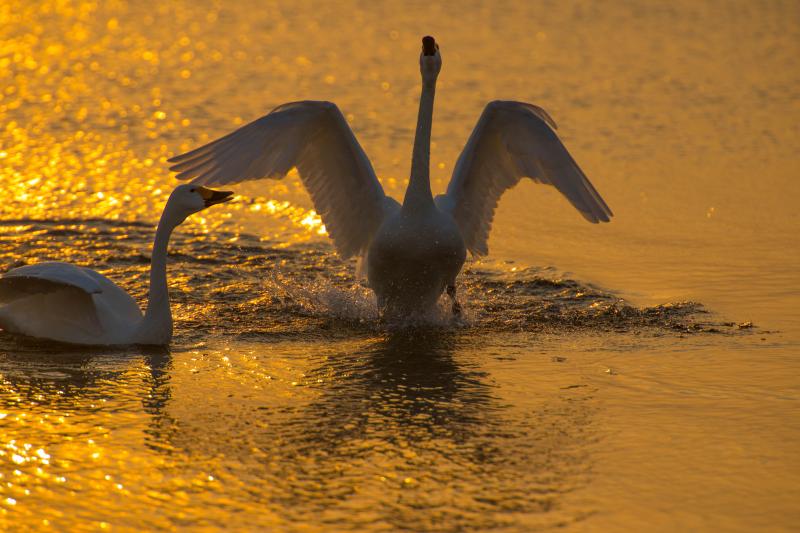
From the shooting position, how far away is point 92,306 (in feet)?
28.9

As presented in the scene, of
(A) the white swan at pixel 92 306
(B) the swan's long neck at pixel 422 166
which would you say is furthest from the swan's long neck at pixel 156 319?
(B) the swan's long neck at pixel 422 166

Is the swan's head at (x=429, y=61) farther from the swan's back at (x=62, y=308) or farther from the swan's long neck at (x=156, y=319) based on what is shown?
the swan's back at (x=62, y=308)

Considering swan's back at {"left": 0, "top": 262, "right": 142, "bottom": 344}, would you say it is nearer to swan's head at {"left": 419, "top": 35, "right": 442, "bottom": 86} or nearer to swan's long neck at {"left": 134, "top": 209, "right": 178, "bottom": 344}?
swan's long neck at {"left": 134, "top": 209, "right": 178, "bottom": 344}

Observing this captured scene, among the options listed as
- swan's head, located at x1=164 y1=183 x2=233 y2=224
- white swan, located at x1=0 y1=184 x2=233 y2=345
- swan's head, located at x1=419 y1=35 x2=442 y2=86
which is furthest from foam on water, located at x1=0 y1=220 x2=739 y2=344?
swan's head, located at x1=419 y1=35 x2=442 y2=86

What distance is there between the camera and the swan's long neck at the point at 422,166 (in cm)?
949

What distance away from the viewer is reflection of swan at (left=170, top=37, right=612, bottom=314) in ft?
31.3

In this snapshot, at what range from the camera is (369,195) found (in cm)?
1015

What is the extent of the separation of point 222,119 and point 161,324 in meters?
7.25

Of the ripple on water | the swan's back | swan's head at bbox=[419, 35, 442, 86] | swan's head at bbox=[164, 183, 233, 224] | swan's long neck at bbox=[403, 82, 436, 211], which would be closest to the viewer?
the ripple on water

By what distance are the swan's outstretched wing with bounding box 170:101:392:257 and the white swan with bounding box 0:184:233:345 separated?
1.65 ft

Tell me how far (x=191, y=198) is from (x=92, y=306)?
93 cm

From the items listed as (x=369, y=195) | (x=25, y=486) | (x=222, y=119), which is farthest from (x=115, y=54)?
(x=25, y=486)

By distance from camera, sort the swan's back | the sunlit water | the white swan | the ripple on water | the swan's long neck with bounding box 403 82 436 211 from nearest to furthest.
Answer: the ripple on water → the sunlit water → the swan's back → the white swan → the swan's long neck with bounding box 403 82 436 211

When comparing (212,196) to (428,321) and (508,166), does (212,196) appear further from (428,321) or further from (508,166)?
(508,166)
